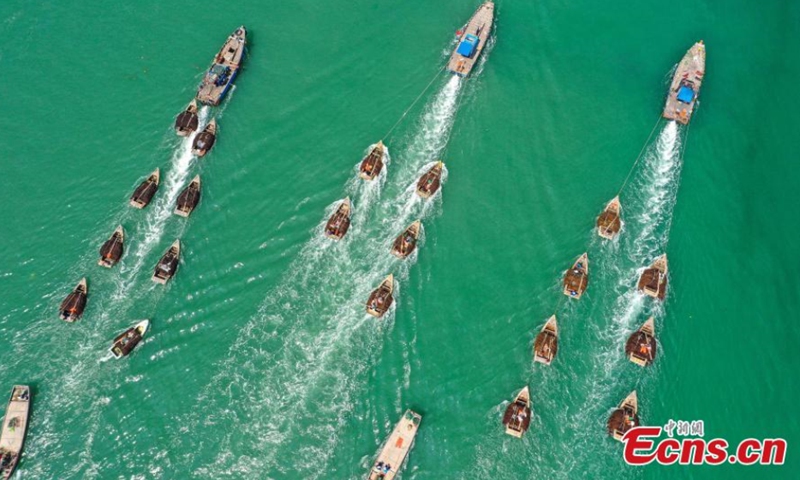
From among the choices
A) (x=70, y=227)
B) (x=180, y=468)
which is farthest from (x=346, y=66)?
(x=180, y=468)

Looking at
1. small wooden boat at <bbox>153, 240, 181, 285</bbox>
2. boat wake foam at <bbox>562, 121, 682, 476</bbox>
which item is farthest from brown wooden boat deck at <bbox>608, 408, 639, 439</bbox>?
small wooden boat at <bbox>153, 240, 181, 285</bbox>

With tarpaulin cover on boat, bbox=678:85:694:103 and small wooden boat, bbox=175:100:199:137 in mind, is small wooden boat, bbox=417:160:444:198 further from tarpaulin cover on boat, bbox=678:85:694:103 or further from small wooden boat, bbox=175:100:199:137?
tarpaulin cover on boat, bbox=678:85:694:103

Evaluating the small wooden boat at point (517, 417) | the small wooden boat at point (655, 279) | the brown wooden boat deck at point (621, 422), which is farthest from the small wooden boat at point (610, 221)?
the small wooden boat at point (517, 417)

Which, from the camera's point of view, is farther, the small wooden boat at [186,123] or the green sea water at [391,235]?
the small wooden boat at [186,123]

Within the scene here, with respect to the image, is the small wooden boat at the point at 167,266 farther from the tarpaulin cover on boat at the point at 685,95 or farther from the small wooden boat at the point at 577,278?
the tarpaulin cover on boat at the point at 685,95

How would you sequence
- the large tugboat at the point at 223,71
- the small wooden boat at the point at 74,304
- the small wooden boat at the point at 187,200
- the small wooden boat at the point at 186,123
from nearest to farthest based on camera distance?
the small wooden boat at the point at 74,304 < the small wooden boat at the point at 187,200 < the small wooden boat at the point at 186,123 < the large tugboat at the point at 223,71

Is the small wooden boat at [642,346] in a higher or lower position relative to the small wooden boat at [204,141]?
lower
